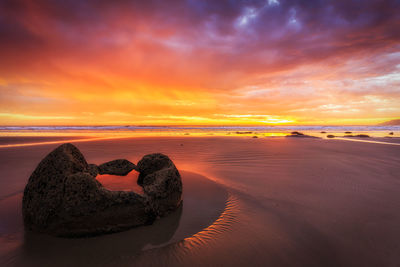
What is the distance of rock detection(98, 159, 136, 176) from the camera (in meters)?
4.27

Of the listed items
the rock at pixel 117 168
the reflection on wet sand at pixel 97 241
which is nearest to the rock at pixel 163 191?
the reflection on wet sand at pixel 97 241

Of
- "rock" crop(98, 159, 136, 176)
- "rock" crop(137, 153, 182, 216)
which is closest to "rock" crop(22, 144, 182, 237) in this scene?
"rock" crop(137, 153, 182, 216)

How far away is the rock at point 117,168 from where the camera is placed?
4.27m

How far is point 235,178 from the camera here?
204 inches

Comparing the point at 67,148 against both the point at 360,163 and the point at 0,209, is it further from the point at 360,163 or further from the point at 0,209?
the point at 360,163

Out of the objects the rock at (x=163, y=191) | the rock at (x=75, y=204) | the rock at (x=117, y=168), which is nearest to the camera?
the rock at (x=75, y=204)

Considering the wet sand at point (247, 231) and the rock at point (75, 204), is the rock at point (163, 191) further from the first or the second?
the wet sand at point (247, 231)

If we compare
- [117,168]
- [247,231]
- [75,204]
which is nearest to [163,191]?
[75,204]

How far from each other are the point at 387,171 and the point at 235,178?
493 centimetres

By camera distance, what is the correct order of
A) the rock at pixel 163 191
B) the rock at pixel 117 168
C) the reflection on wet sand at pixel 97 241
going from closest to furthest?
the reflection on wet sand at pixel 97 241 → the rock at pixel 163 191 → the rock at pixel 117 168

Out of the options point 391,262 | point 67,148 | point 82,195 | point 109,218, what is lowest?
point 391,262

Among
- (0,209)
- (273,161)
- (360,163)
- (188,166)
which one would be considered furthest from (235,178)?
(360,163)

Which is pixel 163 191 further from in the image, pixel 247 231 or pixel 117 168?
pixel 117 168

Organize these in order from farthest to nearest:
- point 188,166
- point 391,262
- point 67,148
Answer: point 188,166 < point 67,148 < point 391,262
